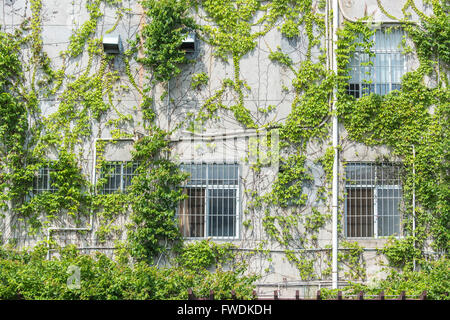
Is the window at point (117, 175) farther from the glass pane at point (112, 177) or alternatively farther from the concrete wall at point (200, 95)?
the concrete wall at point (200, 95)

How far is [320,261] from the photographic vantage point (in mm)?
9461

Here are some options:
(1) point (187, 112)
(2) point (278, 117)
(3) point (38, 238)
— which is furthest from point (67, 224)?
(2) point (278, 117)

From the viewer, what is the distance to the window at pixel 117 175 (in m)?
9.68

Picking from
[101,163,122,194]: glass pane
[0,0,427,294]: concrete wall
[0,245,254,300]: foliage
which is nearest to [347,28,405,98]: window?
[0,0,427,294]: concrete wall

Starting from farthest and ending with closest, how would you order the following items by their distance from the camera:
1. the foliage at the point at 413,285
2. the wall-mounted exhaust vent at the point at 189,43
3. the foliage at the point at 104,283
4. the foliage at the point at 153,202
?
the wall-mounted exhaust vent at the point at 189,43 → the foliage at the point at 153,202 → the foliage at the point at 413,285 → the foliage at the point at 104,283

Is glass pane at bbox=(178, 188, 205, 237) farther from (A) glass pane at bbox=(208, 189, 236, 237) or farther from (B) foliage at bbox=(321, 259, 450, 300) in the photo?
(B) foliage at bbox=(321, 259, 450, 300)

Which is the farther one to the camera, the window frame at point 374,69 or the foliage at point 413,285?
the window frame at point 374,69

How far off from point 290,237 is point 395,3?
208 inches

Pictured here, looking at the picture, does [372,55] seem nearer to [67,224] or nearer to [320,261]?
[320,261]

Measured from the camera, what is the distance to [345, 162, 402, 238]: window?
9.62 meters

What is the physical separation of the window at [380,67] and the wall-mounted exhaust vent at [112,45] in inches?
188

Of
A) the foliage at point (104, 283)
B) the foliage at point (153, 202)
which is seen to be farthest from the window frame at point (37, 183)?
the foliage at point (104, 283)

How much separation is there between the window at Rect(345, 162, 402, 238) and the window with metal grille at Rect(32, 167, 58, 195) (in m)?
6.03

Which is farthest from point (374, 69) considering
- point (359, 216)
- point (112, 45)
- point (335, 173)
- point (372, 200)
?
point (112, 45)
